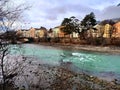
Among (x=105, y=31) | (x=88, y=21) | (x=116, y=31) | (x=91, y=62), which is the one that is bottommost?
(x=91, y=62)

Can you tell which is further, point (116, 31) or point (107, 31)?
point (116, 31)

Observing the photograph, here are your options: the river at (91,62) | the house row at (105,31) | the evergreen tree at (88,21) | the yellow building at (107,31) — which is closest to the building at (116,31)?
the house row at (105,31)

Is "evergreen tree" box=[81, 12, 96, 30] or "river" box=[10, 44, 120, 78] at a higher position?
"evergreen tree" box=[81, 12, 96, 30]

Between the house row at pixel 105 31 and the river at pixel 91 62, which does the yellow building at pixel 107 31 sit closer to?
the house row at pixel 105 31

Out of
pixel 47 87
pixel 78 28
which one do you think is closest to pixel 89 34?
pixel 78 28

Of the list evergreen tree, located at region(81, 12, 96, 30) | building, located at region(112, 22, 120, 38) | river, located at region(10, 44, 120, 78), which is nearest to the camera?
river, located at region(10, 44, 120, 78)

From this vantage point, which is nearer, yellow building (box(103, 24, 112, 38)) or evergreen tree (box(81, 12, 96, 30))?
yellow building (box(103, 24, 112, 38))

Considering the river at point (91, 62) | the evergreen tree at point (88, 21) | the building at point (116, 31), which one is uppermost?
the evergreen tree at point (88, 21)

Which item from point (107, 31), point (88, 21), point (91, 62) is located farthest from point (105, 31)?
point (91, 62)

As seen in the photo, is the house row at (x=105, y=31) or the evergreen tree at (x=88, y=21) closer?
the house row at (x=105, y=31)

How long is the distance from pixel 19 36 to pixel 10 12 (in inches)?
50.5

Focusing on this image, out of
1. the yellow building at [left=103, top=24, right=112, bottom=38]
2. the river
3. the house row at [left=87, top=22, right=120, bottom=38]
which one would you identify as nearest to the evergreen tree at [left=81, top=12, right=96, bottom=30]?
the house row at [left=87, top=22, right=120, bottom=38]

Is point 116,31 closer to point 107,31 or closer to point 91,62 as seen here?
point 107,31

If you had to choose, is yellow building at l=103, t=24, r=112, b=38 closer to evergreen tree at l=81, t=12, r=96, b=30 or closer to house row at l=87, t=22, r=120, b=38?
house row at l=87, t=22, r=120, b=38
